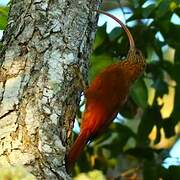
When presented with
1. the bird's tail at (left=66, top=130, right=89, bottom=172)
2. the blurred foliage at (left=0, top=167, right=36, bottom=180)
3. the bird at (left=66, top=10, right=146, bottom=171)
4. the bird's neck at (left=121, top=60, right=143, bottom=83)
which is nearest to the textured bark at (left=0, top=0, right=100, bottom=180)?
the bird's tail at (left=66, top=130, right=89, bottom=172)

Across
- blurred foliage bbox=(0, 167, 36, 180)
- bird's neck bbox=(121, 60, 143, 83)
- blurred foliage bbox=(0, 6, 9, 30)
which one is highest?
blurred foliage bbox=(0, 6, 9, 30)

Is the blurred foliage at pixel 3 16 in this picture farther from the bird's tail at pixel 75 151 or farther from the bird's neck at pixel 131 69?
the bird's neck at pixel 131 69

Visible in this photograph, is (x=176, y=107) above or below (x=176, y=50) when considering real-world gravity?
below

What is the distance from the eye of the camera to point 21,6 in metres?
2.59

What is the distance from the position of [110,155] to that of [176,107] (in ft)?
2.56

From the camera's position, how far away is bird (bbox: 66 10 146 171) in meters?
2.80

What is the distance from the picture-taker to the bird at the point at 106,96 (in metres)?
2.80

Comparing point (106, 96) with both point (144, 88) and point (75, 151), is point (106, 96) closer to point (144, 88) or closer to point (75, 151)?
point (75, 151)

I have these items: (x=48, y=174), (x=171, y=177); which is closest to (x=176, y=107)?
(x=171, y=177)

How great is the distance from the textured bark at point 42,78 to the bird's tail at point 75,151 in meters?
0.06

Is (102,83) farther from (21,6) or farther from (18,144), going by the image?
(18,144)

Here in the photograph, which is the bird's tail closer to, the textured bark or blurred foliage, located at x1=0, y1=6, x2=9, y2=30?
the textured bark

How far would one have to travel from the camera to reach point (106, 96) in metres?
3.09

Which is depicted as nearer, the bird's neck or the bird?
the bird
